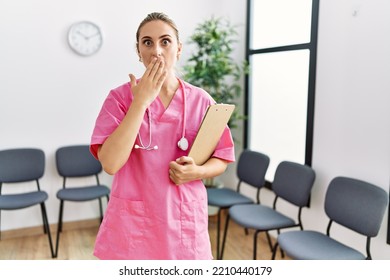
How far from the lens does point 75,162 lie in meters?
2.80

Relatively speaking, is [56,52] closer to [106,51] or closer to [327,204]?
[106,51]

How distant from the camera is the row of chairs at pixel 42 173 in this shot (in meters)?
2.49

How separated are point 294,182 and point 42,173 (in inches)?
73.5

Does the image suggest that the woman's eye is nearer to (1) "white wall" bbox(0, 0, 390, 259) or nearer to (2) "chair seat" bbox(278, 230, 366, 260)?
(1) "white wall" bbox(0, 0, 390, 259)

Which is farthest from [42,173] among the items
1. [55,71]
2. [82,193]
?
[55,71]

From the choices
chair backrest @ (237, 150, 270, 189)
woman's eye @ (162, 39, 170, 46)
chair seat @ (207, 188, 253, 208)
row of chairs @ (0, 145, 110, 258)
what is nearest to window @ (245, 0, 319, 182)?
chair backrest @ (237, 150, 270, 189)

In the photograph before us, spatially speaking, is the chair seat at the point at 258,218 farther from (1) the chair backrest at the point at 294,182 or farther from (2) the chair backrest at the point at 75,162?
(2) the chair backrest at the point at 75,162

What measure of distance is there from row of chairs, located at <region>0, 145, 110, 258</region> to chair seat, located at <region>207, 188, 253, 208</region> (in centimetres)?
80

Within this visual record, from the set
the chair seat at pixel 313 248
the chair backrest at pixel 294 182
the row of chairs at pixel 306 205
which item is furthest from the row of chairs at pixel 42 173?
the chair seat at pixel 313 248

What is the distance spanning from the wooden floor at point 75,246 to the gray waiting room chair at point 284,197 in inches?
12.7

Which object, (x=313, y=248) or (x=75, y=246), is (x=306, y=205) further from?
(x=75, y=246)

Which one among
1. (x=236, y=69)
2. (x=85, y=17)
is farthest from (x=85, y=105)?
(x=236, y=69)

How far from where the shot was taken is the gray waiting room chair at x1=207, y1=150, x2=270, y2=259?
249 centimetres
